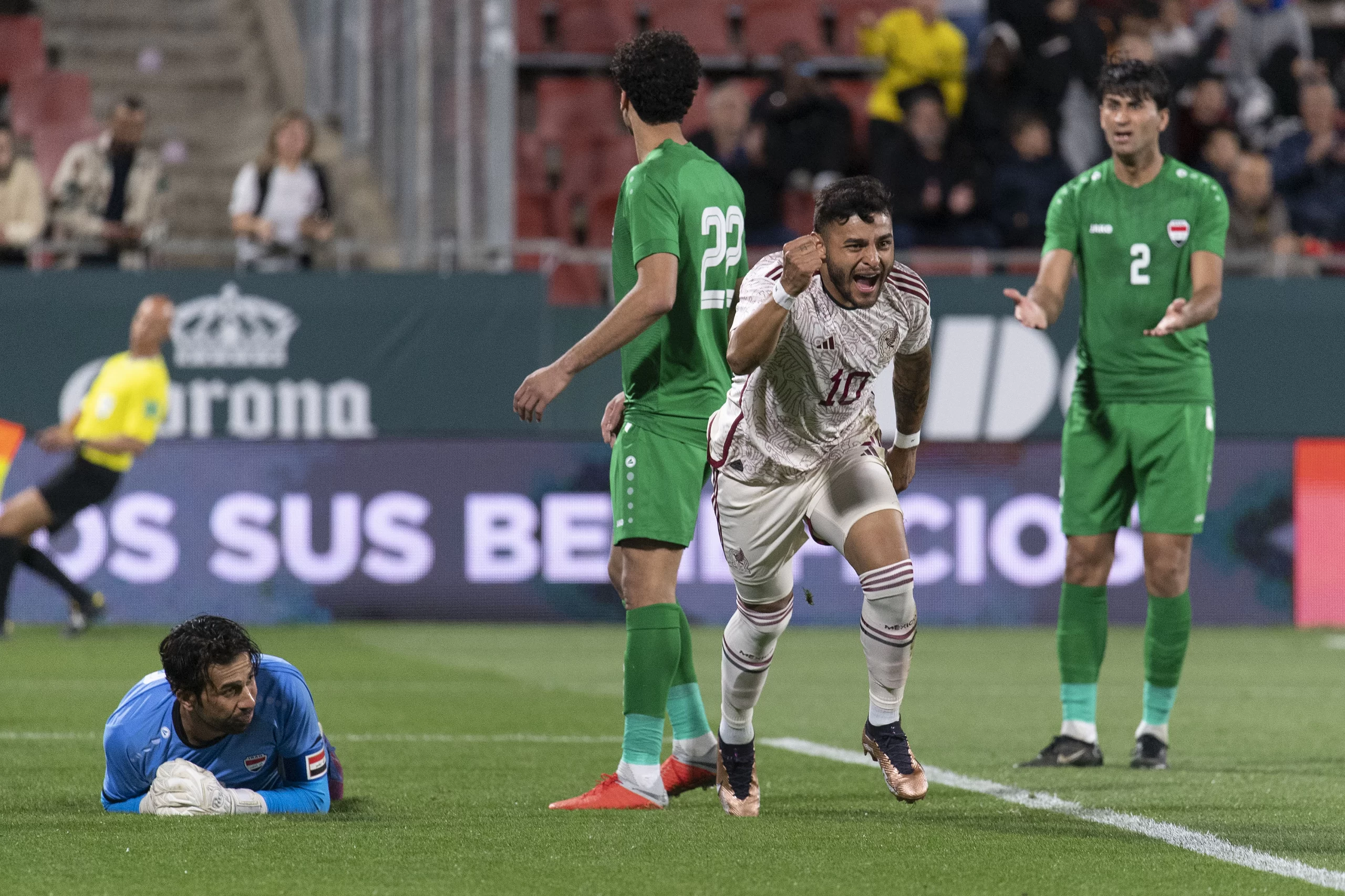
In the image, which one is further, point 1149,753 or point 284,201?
point 284,201

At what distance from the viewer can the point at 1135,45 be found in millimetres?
15797

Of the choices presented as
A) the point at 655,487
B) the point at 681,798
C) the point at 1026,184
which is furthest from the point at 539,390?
the point at 1026,184

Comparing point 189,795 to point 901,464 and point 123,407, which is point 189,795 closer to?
point 901,464

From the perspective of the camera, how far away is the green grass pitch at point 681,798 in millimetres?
4641

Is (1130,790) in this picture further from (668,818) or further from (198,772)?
(198,772)

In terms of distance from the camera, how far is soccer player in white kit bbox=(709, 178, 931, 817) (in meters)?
5.51

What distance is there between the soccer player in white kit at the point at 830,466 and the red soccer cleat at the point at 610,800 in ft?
0.84

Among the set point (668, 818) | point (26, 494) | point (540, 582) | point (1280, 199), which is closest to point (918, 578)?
point (540, 582)

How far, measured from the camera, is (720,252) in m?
5.78

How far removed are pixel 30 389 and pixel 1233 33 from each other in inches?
426

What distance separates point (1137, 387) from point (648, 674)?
8.31ft


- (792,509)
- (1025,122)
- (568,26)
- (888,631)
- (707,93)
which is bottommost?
(888,631)

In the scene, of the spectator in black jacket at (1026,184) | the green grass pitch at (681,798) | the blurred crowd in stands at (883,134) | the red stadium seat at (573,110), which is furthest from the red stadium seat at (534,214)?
the green grass pitch at (681,798)

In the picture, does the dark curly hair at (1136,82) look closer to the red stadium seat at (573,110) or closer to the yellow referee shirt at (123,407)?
the yellow referee shirt at (123,407)
